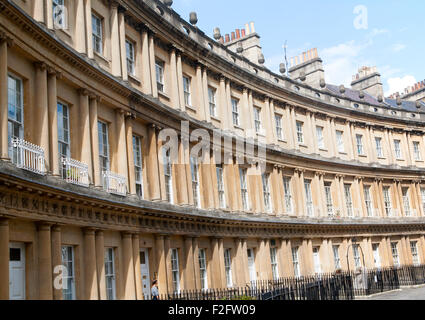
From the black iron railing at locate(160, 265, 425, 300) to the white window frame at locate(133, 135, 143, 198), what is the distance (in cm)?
378

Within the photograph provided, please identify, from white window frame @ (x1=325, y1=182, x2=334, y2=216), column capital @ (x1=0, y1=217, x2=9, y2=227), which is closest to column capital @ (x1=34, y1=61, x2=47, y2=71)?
column capital @ (x1=0, y1=217, x2=9, y2=227)

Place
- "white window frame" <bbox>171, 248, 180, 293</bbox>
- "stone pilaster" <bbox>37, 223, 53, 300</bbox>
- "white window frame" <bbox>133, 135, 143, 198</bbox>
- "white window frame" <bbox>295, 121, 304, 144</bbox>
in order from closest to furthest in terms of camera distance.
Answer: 1. "stone pilaster" <bbox>37, 223, 53, 300</bbox>
2. "white window frame" <bbox>133, 135, 143, 198</bbox>
3. "white window frame" <bbox>171, 248, 180, 293</bbox>
4. "white window frame" <bbox>295, 121, 304, 144</bbox>

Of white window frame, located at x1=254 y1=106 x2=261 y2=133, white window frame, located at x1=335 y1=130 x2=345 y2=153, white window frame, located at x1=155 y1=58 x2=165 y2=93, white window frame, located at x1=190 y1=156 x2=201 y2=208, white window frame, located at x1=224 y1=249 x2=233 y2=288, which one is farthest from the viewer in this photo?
white window frame, located at x1=335 y1=130 x2=345 y2=153

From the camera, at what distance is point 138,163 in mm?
18859

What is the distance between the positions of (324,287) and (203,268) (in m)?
4.92

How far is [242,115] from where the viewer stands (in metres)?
26.5

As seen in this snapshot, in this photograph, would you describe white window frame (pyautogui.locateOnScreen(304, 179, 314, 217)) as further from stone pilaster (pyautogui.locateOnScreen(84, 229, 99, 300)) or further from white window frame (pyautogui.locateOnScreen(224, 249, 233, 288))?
stone pilaster (pyautogui.locateOnScreen(84, 229, 99, 300))

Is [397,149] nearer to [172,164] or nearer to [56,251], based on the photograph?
[172,164]

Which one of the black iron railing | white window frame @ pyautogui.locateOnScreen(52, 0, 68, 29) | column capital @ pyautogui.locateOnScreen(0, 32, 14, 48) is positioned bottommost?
the black iron railing

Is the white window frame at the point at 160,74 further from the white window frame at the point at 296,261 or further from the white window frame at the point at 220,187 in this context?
the white window frame at the point at 296,261

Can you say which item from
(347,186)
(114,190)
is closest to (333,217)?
(347,186)

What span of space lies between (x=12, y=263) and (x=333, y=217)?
74.2ft

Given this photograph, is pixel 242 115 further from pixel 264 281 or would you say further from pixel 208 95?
pixel 264 281

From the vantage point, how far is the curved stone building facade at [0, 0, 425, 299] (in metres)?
12.8
